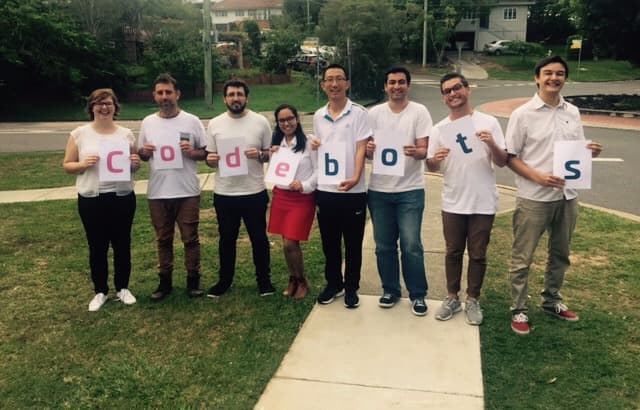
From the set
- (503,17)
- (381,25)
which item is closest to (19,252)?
(381,25)

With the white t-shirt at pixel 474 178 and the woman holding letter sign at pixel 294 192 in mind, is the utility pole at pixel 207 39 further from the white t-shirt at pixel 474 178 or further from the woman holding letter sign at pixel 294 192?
the white t-shirt at pixel 474 178

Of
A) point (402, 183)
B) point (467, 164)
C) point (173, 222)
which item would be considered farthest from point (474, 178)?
point (173, 222)

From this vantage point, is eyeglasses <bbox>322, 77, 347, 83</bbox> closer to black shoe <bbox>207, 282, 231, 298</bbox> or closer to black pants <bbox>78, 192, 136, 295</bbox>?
black pants <bbox>78, 192, 136, 295</bbox>

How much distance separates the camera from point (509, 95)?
30.2 m

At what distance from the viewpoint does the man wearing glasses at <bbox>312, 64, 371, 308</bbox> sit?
14.7ft

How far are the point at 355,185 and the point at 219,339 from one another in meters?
1.63

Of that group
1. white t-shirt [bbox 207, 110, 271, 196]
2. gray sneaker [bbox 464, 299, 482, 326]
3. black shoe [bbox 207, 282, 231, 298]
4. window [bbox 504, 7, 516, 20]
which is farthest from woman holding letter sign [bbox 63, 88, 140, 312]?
window [bbox 504, 7, 516, 20]

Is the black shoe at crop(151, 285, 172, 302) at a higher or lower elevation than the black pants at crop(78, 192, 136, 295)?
lower

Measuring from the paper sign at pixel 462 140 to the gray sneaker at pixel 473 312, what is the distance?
1.21 metres

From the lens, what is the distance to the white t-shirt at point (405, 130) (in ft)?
14.4

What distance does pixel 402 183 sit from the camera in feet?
14.7

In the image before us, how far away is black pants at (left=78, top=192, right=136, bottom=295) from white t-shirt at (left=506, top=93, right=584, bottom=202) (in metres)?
→ 3.23

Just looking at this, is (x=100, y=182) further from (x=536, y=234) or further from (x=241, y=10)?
(x=241, y=10)

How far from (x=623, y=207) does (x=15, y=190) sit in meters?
10.2
